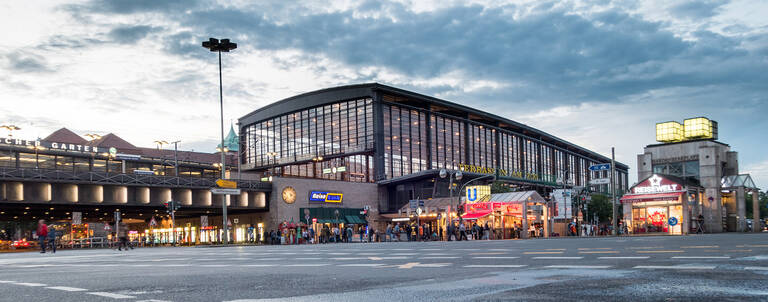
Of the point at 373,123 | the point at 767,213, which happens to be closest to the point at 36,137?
the point at 373,123

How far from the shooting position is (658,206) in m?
53.5

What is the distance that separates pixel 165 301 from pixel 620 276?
17.4 feet

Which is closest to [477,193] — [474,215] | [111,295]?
[474,215]

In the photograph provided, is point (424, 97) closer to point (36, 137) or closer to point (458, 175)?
point (458, 175)

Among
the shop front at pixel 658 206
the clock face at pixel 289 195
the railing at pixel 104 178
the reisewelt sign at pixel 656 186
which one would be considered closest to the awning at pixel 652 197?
the shop front at pixel 658 206

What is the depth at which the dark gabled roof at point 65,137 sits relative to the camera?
12662 cm

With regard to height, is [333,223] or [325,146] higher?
[325,146]

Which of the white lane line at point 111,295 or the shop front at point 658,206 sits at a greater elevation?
the white lane line at point 111,295

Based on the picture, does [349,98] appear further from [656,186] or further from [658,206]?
[658,206]

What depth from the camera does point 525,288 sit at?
260 inches

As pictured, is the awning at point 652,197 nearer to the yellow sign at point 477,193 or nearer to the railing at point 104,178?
the yellow sign at point 477,193

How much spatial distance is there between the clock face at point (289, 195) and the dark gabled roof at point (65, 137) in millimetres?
78270

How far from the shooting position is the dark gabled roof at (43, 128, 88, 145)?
12662 centimetres

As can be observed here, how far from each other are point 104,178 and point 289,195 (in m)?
19.8
